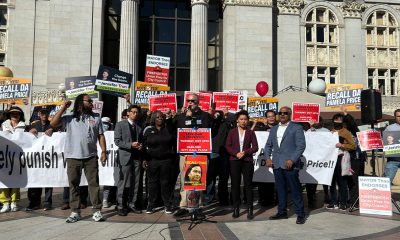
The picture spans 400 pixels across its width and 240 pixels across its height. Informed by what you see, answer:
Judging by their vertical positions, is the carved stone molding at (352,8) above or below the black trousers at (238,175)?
above

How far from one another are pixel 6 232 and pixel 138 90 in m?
6.79

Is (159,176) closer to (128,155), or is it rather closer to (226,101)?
(128,155)

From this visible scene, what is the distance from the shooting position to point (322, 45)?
27844 mm

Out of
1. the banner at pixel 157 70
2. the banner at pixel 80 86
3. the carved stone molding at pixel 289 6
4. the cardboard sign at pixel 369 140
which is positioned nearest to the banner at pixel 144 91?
the banner at pixel 157 70

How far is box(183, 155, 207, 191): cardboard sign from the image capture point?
22.7 feet

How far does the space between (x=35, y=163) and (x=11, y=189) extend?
2.51ft

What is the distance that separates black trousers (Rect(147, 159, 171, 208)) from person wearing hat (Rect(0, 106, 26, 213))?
3.19 meters

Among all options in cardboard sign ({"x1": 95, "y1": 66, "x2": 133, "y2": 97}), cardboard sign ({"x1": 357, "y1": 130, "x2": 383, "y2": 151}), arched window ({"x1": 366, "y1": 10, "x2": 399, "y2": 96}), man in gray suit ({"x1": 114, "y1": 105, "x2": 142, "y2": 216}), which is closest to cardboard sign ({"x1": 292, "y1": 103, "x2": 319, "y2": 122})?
cardboard sign ({"x1": 357, "y1": 130, "x2": 383, "y2": 151})

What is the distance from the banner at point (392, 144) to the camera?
27.2ft

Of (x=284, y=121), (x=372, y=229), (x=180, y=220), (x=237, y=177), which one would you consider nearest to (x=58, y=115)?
(x=180, y=220)

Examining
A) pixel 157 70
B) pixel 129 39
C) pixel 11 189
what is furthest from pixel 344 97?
pixel 129 39

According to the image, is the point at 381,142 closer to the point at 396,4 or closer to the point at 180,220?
the point at 180,220

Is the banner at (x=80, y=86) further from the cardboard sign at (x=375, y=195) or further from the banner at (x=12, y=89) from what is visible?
the cardboard sign at (x=375, y=195)

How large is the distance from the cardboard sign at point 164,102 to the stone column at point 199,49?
1367 centimetres
